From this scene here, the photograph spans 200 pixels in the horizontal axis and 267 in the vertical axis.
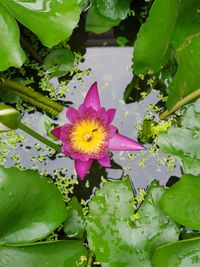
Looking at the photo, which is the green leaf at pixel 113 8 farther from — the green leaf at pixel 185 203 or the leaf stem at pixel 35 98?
the green leaf at pixel 185 203

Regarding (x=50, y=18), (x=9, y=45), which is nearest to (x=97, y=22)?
(x=50, y=18)

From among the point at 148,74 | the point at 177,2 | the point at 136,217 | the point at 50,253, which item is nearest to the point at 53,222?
the point at 50,253

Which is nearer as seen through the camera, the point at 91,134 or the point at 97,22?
the point at 91,134

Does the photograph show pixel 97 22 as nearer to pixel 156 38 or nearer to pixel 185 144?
pixel 156 38

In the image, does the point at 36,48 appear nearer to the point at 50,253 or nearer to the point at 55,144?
the point at 55,144

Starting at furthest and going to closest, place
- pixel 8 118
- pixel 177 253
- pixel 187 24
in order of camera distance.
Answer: pixel 187 24 → pixel 177 253 → pixel 8 118

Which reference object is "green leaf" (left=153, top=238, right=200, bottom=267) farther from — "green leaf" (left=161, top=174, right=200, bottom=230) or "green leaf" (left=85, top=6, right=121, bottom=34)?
"green leaf" (left=85, top=6, right=121, bottom=34)

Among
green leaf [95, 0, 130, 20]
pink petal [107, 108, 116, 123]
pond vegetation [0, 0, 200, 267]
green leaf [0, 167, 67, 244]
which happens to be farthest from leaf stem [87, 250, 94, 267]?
green leaf [95, 0, 130, 20]
